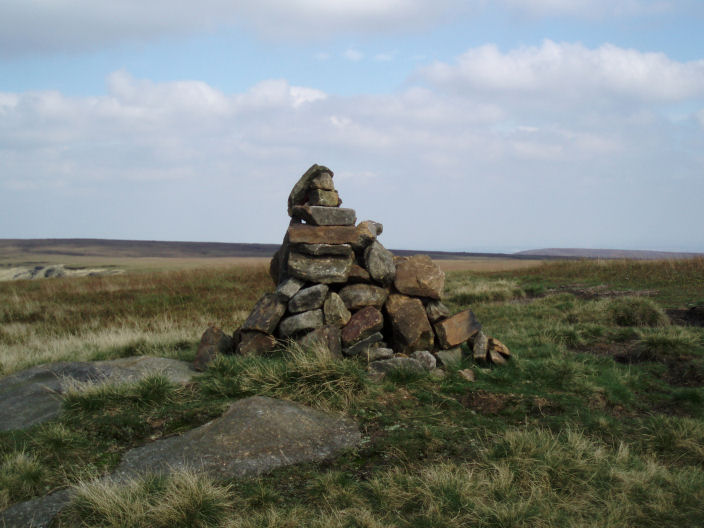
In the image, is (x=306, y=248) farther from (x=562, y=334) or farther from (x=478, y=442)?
(x=562, y=334)

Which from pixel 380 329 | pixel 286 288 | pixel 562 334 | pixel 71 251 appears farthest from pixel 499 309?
pixel 71 251

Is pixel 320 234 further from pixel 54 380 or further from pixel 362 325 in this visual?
pixel 54 380

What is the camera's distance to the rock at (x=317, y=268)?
9.84 m

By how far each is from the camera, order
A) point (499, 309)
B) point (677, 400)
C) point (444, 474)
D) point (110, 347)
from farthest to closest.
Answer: point (499, 309), point (110, 347), point (677, 400), point (444, 474)

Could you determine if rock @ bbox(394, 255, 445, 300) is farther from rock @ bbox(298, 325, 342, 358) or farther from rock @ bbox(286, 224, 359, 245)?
rock @ bbox(298, 325, 342, 358)

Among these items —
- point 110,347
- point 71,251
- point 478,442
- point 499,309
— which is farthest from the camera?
point 71,251

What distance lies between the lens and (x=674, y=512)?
15.4 feet

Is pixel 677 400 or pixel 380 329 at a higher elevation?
pixel 380 329

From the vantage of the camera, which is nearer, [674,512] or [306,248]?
[674,512]

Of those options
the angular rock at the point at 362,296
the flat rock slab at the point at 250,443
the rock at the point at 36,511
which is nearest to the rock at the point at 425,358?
the angular rock at the point at 362,296

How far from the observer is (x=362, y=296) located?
32.4ft

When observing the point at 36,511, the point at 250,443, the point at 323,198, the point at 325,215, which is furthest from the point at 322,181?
the point at 36,511

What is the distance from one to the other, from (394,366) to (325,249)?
9.06ft

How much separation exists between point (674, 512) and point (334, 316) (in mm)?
5990
